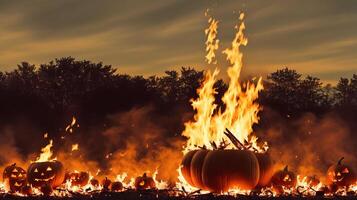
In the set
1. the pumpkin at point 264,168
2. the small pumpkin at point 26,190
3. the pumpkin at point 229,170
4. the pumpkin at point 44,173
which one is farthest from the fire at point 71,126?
the pumpkin at point 264,168

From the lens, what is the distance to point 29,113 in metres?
34.7

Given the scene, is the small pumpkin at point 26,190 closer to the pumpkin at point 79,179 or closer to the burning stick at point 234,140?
the pumpkin at point 79,179

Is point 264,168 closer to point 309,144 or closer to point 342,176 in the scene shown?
point 342,176

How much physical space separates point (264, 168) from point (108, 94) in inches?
909

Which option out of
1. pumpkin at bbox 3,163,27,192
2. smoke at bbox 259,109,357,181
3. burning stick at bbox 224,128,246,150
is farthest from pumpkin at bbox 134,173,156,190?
smoke at bbox 259,109,357,181

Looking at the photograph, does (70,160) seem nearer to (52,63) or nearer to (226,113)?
(226,113)

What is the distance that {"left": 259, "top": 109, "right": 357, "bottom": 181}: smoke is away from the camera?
24.1 metres

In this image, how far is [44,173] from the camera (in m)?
18.3

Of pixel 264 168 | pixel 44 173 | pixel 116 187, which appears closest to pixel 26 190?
pixel 44 173

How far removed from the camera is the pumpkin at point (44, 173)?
18297 millimetres

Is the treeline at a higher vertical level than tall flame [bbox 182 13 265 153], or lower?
higher

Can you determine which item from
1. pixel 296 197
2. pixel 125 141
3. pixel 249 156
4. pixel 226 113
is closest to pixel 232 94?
pixel 226 113

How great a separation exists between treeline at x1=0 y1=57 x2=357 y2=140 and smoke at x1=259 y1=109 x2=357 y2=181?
4085 millimetres

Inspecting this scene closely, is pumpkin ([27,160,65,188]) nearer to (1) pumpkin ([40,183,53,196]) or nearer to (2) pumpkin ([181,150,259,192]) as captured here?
(1) pumpkin ([40,183,53,196])
